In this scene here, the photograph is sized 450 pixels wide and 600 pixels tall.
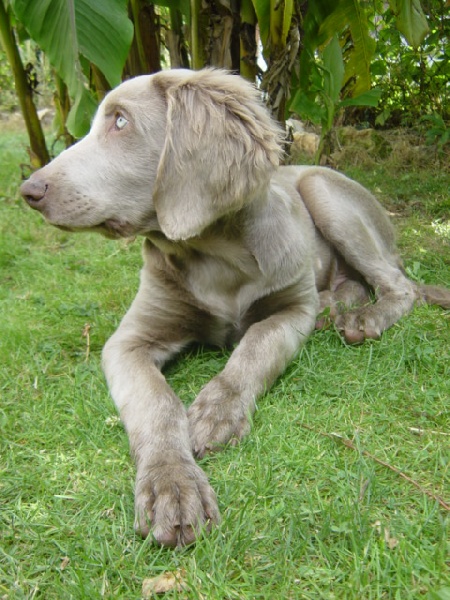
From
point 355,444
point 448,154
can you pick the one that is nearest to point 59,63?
point 355,444

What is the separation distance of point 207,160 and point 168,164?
145 millimetres

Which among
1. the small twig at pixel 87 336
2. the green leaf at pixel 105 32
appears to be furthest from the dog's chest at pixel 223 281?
the green leaf at pixel 105 32

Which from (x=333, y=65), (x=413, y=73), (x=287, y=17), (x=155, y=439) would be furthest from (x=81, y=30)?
(x=413, y=73)

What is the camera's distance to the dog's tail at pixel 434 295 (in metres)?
3.10

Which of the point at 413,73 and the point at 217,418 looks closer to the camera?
the point at 217,418

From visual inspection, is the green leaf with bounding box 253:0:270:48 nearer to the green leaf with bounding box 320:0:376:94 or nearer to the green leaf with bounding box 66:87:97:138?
the green leaf with bounding box 320:0:376:94

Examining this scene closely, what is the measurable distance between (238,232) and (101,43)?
1.69 meters

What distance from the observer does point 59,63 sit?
3590 mm

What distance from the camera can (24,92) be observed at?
5230mm

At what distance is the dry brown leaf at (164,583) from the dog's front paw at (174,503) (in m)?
0.10

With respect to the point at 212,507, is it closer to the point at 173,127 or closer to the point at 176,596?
the point at 176,596

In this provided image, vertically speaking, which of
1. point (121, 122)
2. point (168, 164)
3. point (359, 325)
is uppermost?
point (121, 122)

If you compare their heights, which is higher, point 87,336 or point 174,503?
point 174,503

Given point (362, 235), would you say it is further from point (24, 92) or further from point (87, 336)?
point (24, 92)
